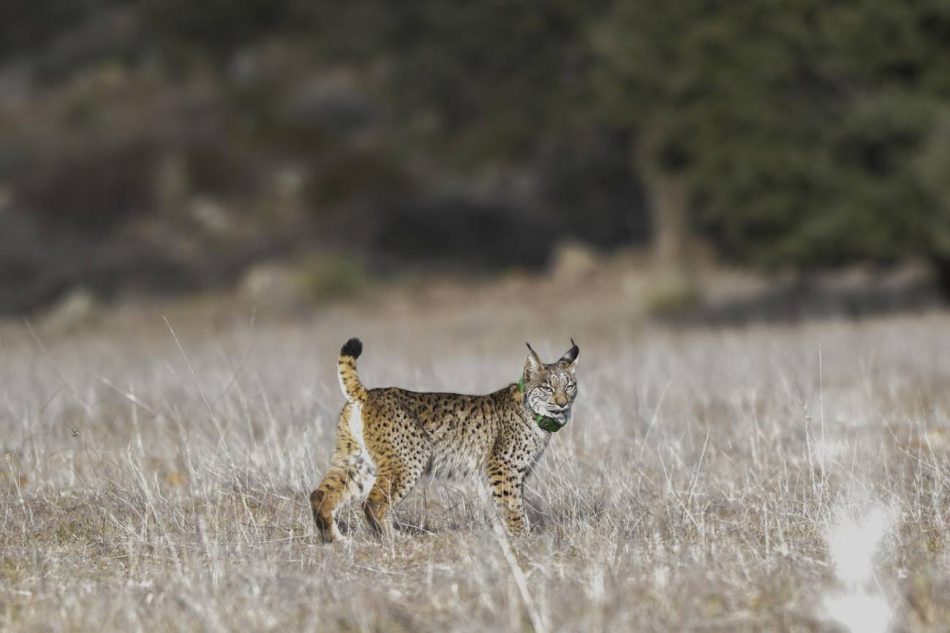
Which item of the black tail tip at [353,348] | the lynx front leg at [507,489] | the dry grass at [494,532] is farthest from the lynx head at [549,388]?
the black tail tip at [353,348]

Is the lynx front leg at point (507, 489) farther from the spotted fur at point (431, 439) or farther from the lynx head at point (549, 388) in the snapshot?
the lynx head at point (549, 388)

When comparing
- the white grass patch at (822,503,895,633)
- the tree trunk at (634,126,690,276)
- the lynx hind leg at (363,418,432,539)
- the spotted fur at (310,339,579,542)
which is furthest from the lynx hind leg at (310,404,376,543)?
the tree trunk at (634,126,690,276)

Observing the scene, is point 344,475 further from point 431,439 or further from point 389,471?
point 431,439

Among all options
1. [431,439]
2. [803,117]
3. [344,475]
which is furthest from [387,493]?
[803,117]

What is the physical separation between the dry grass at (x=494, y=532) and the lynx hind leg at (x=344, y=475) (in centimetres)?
16

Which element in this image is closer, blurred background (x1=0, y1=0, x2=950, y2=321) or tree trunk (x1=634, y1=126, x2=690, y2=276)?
blurred background (x1=0, y1=0, x2=950, y2=321)

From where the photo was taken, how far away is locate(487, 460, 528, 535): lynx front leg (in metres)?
6.10

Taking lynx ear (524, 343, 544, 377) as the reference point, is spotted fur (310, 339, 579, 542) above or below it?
below

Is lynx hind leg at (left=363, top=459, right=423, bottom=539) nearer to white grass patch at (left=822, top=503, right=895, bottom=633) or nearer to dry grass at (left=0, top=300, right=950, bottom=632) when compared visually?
dry grass at (left=0, top=300, right=950, bottom=632)

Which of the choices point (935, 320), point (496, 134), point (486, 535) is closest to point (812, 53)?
point (935, 320)

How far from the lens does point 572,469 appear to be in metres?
7.11

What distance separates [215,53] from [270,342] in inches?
929

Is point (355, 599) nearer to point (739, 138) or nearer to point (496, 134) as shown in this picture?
point (739, 138)

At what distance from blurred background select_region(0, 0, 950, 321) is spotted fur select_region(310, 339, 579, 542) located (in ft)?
43.5
